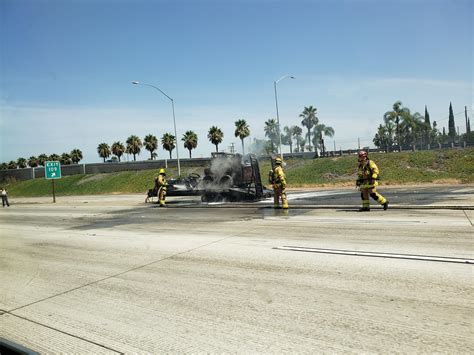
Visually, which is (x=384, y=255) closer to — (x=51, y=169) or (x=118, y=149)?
(x=51, y=169)

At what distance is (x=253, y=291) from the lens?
4.95 m

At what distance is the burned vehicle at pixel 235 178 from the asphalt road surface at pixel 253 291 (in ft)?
25.0

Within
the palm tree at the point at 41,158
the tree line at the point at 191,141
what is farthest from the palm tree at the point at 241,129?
the palm tree at the point at 41,158

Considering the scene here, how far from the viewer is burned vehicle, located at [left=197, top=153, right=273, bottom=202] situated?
17.2 metres

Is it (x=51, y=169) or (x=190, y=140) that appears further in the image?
(x=190, y=140)

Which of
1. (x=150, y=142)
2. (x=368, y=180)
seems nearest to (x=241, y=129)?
(x=150, y=142)

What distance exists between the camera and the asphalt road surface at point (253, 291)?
362 cm

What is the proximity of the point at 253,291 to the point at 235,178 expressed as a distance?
12.6m

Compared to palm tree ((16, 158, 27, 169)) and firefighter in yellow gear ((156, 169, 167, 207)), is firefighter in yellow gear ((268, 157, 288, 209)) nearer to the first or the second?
firefighter in yellow gear ((156, 169, 167, 207))

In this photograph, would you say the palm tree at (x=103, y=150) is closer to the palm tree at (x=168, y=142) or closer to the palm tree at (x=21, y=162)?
the palm tree at (x=168, y=142)

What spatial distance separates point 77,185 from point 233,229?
137 feet

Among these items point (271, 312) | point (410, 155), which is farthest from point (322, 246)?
point (410, 155)

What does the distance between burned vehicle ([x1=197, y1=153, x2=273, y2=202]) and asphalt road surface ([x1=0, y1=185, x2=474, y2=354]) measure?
7.61 meters

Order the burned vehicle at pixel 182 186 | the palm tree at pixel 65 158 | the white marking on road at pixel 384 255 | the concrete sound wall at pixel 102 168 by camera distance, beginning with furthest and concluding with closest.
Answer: the palm tree at pixel 65 158 < the concrete sound wall at pixel 102 168 < the burned vehicle at pixel 182 186 < the white marking on road at pixel 384 255
